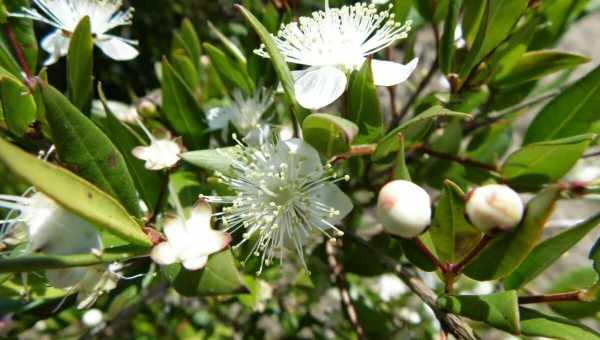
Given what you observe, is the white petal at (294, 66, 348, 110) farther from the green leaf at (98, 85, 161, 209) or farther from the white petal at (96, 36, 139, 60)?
the white petal at (96, 36, 139, 60)

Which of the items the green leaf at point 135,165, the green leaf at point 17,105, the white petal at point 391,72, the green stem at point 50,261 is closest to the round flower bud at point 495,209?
the white petal at point 391,72

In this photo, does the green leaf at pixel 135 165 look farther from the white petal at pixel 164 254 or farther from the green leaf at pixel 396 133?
the green leaf at pixel 396 133

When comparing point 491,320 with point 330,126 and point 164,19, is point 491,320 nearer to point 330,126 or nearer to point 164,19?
point 330,126

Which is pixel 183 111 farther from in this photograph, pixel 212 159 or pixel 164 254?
pixel 164 254

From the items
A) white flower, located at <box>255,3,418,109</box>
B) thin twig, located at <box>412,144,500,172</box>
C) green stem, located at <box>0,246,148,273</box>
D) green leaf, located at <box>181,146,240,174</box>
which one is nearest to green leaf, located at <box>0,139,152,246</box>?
green stem, located at <box>0,246,148,273</box>

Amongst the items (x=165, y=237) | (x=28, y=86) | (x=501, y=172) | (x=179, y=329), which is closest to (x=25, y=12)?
(x=28, y=86)

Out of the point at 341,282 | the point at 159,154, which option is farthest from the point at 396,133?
the point at 341,282
